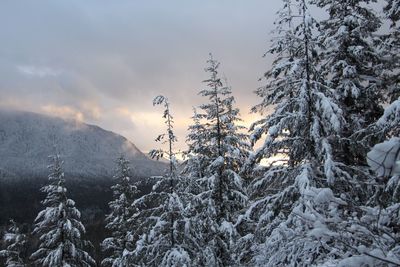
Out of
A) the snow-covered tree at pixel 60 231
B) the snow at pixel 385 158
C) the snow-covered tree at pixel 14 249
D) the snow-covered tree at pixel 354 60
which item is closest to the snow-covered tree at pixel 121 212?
the snow-covered tree at pixel 60 231

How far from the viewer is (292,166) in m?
13.0

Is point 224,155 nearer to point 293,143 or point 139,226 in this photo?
point 139,226

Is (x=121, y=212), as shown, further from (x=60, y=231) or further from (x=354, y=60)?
(x=354, y=60)

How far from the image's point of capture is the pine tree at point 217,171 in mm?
18703

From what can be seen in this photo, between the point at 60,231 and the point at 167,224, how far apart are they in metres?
10.6

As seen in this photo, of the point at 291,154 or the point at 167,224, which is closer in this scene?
the point at 291,154

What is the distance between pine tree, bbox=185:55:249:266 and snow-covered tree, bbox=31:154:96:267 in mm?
8511

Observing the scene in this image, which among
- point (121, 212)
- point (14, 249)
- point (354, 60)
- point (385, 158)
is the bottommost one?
point (14, 249)

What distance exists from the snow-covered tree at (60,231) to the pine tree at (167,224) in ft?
26.6

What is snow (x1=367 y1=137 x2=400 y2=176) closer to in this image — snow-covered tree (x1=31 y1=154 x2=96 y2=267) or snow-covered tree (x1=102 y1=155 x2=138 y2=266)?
snow-covered tree (x1=31 y1=154 x2=96 y2=267)

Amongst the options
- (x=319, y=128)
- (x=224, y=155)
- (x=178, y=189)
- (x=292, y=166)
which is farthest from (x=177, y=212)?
(x=319, y=128)

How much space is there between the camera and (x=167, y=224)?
17562 millimetres

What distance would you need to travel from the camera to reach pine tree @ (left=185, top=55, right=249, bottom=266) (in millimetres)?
18703

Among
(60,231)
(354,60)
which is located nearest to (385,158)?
(354,60)
